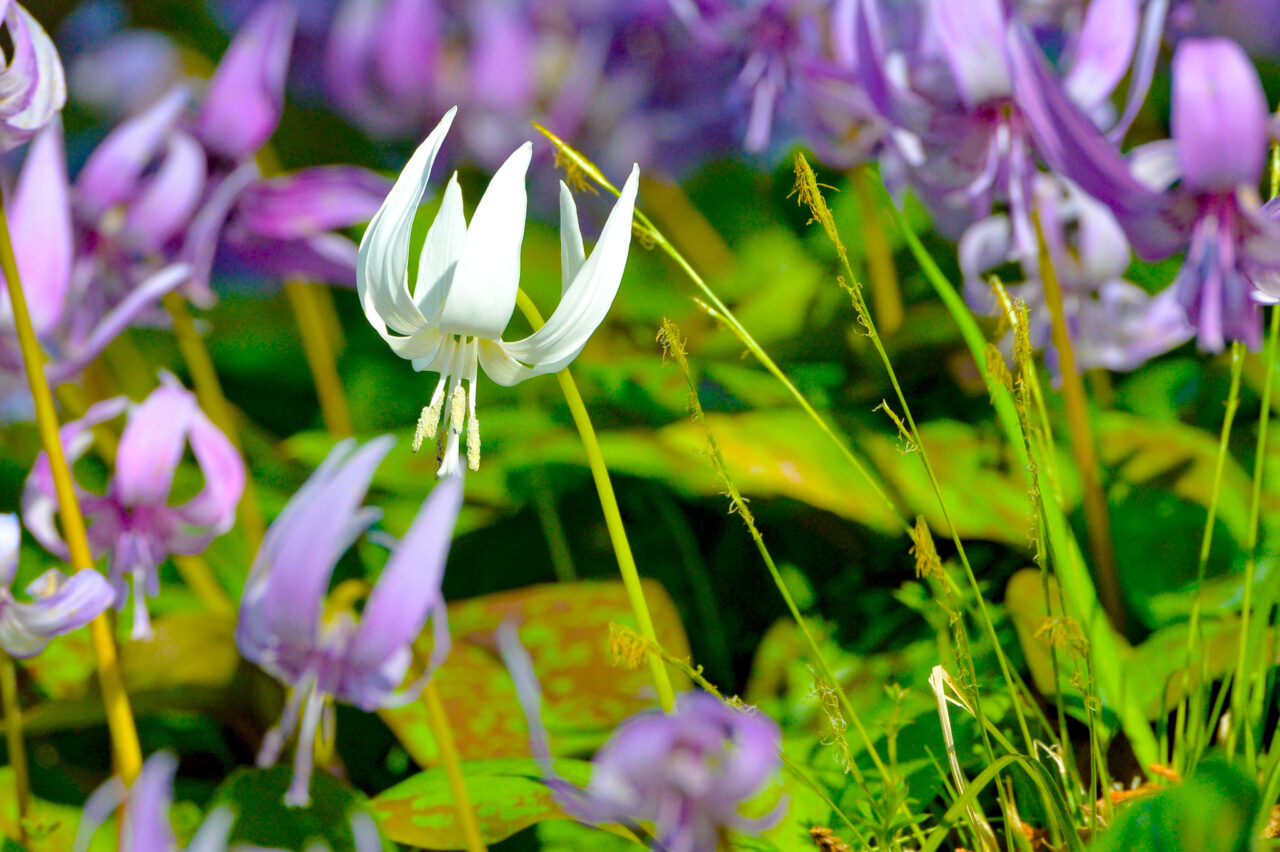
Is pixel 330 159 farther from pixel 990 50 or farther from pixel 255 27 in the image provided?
pixel 990 50

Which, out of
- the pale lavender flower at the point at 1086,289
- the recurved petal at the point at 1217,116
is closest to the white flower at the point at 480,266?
the recurved petal at the point at 1217,116

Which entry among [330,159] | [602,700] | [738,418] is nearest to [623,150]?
[330,159]

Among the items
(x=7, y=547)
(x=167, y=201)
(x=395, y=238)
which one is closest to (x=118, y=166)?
(x=167, y=201)

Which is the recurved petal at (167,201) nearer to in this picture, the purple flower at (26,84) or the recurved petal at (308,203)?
the recurved petal at (308,203)

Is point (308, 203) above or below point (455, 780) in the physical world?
above

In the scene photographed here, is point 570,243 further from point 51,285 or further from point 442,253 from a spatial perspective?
point 51,285

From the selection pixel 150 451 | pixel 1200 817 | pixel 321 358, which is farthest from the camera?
pixel 321 358

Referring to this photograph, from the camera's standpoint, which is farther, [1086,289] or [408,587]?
[1086,289]
